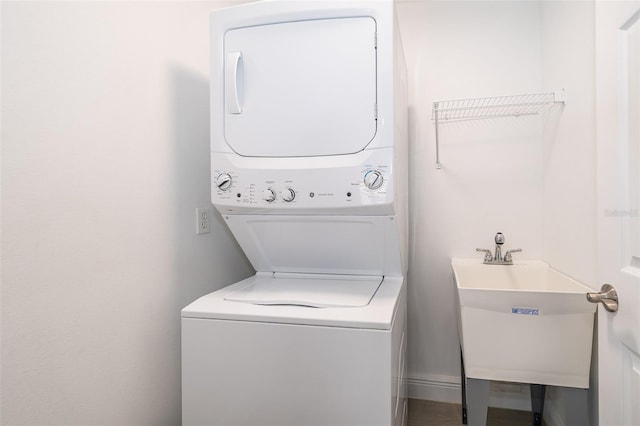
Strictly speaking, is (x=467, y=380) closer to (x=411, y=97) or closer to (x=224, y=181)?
(x=224, y=181)

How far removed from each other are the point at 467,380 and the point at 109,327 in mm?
1461

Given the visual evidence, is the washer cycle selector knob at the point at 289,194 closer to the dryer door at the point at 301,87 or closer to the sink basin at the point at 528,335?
the dryer door at the point at 301,87

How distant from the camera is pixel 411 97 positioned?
2.41m

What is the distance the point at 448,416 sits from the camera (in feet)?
7.33

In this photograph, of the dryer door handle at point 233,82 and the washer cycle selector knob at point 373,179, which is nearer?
the washer cycle selector knob at point 373,179

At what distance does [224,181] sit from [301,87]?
49 cm

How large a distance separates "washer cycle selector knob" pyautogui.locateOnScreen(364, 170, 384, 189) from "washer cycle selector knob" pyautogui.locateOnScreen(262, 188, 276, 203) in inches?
14.8

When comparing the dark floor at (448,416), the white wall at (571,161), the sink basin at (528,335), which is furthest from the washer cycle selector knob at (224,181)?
the dark floor at (448,416)

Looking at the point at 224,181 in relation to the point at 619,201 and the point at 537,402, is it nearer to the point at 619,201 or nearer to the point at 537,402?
the point at 619,201

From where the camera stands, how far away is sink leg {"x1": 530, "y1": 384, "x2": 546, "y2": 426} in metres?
2.05

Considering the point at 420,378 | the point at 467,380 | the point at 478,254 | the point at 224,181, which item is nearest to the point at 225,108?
the point at 224,181

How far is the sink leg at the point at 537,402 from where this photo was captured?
6.72 feet

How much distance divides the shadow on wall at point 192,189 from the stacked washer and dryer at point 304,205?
0.22 meters

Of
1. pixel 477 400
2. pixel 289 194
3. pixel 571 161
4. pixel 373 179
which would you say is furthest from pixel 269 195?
pixel 571 161
